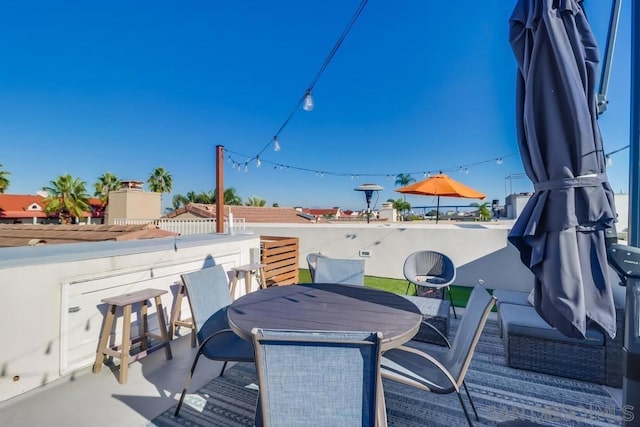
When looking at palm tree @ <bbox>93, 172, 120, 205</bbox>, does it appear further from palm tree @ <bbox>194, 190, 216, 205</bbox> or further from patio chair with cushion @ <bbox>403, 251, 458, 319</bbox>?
patio chair with cushion @ <bbox>403, 251, 458, 319</bbox>

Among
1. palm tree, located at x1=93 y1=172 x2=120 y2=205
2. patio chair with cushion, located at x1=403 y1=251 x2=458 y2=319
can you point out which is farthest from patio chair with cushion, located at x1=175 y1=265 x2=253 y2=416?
palm tree, located at x1=93 y1=172 x2=120 y2=205

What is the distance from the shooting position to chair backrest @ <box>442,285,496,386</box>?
1559mm

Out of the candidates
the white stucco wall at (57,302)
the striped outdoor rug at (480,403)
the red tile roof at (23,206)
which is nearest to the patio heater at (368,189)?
the striped outdoor rug at (480,403)

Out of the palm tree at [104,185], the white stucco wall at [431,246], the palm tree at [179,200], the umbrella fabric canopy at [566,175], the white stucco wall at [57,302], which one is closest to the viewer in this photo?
the umbrella fabric canopy at [566,175]

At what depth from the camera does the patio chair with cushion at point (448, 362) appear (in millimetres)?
1545

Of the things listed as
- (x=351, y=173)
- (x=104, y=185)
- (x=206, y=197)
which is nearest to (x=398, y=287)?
(x=351, y=173)

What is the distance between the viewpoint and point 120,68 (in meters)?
9.47

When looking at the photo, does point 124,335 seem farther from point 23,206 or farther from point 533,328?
point 23,206

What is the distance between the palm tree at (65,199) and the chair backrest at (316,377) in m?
27.8

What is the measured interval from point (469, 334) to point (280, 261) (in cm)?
378

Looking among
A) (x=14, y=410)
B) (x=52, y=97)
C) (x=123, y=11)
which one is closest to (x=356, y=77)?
(x=123, y=11)

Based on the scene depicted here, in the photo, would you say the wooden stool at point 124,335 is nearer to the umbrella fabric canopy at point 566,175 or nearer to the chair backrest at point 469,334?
the chair backrest at point 469,334

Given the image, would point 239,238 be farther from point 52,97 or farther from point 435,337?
point 52,97

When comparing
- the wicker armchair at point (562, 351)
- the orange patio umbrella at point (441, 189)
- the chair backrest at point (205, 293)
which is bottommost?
the wicker armchair at point (562, 351)
